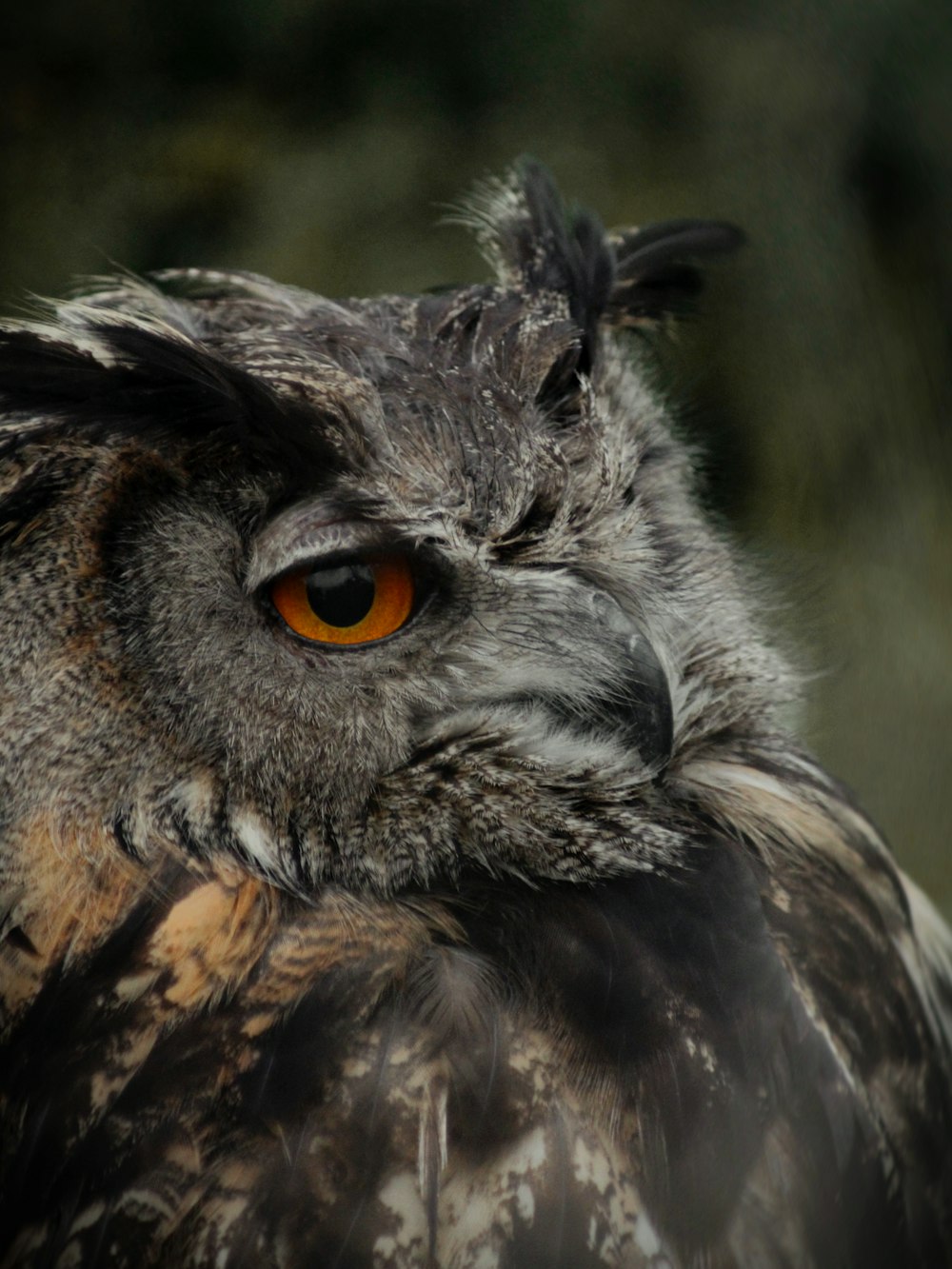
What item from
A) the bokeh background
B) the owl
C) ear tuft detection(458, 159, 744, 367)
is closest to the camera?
the owl

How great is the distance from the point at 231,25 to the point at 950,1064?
1.82 m

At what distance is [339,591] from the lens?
2.75 ft

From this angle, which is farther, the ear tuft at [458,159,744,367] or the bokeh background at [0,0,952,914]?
the bokeh background at [0,0,952,914]

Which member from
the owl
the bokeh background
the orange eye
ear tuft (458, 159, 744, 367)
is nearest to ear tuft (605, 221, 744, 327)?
ear tuft (458, 159, 744, 367)

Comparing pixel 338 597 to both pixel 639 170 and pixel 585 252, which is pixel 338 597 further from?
pixel 639 170

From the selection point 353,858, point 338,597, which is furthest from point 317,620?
point 353,858

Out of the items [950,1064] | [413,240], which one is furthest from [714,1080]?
[413,240]

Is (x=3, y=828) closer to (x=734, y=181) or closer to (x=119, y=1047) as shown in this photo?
(x=119, y=1047)

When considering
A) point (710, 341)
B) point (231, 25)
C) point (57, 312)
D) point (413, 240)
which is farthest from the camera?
point (413, 240)

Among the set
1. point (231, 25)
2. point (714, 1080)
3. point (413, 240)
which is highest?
point (231, 25)

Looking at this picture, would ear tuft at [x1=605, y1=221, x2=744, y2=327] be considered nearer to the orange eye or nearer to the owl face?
the owl face

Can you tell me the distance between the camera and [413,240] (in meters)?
2.05

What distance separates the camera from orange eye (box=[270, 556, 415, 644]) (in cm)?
84

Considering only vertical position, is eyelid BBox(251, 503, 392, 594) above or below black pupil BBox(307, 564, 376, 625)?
above
